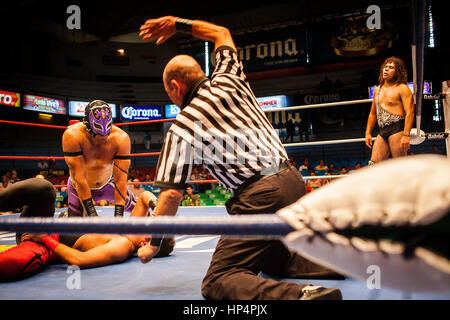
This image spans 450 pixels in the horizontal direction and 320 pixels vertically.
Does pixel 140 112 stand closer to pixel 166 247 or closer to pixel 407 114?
pixel 407 114

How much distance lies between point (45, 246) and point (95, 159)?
955 mm

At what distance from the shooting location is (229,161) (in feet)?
3.87

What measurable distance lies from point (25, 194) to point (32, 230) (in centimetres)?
96

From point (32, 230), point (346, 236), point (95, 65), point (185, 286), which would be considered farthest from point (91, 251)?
point (95, 65)

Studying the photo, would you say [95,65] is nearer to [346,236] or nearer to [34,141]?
[34,141]

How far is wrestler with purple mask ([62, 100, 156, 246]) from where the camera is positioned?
7.72 feet

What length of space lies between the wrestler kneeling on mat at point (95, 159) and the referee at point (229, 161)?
4.01 feet

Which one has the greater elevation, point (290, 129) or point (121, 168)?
point (290, 129)

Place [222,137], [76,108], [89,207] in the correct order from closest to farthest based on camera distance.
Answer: [222,137] → [89,207] → [76,108]

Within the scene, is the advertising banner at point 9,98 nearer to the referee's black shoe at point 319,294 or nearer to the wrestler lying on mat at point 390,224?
the referee's black shoe at point 319,294

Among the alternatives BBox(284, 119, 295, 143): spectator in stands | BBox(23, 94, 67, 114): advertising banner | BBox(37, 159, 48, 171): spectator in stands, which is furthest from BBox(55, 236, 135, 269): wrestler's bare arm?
BBox(23, 94, 67, 114): advertising banner

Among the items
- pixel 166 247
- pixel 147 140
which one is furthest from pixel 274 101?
pixel 166 247

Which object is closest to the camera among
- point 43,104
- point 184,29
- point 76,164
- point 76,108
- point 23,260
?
point 184,29

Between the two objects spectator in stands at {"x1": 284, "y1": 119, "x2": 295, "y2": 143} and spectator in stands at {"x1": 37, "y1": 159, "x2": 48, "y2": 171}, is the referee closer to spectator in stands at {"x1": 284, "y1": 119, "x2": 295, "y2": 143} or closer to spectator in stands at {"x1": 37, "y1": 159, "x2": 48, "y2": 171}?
spectator in stands at {"x1": 284, "y1": 119, "x2": 295, "y2": 143}
